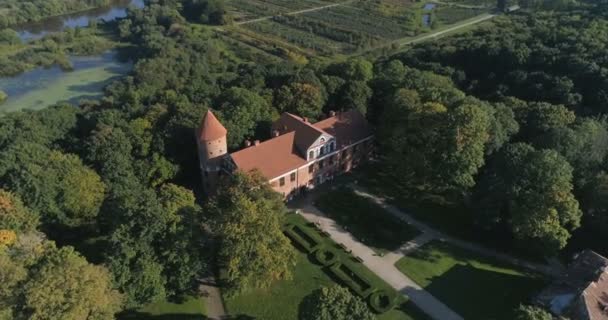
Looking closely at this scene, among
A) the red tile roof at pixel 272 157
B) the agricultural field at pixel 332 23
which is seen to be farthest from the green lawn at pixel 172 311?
the agricultural field at pixel 332 23

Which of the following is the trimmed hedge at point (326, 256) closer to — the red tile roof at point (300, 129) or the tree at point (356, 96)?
the red tile roof at point (300, 129)

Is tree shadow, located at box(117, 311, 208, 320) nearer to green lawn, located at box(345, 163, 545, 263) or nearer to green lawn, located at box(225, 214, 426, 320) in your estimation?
green lawn, located at box(225, 214, 426, 320)

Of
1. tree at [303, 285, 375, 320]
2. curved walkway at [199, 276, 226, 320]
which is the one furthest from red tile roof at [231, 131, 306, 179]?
tree at [303, 285, 375, 320]

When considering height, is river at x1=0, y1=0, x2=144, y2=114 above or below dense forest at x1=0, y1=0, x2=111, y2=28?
below

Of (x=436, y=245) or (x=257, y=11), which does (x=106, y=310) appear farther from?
(x=257, y=11)

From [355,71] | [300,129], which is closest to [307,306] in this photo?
[300,129]

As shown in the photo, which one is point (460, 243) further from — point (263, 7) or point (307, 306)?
point (263, 7)
